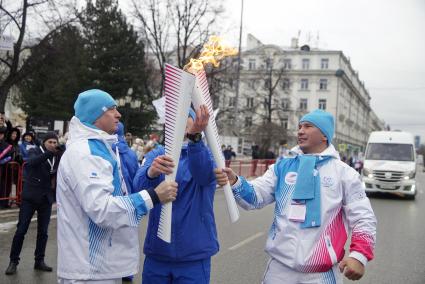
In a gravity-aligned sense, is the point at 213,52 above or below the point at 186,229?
above

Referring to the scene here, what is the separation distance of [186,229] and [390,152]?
1519cm

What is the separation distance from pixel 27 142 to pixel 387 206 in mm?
10517

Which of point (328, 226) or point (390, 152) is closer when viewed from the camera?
point (328, 226)

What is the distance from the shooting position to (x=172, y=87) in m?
2.48

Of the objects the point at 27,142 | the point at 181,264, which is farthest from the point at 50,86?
the point at 181,264

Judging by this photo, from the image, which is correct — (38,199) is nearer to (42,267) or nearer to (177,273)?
(42,267)

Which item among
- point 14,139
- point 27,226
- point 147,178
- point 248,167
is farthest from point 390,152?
point 147,178

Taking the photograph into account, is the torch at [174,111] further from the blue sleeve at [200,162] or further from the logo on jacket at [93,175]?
the logo on jacket at [93,175]

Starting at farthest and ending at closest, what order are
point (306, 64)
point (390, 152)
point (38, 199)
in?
point (306, 64) < point (390, 152) < point (38, 199)

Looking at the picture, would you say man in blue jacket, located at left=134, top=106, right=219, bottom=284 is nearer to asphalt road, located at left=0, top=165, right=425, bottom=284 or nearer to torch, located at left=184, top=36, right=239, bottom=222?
torch, located at left=184, top=36, right=239, bottom=222

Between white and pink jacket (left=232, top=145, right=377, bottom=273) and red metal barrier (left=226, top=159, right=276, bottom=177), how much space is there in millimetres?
17775

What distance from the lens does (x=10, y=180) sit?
1035 centimetres

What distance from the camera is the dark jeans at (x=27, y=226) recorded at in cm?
558

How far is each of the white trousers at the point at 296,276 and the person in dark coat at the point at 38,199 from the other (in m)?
3.71
